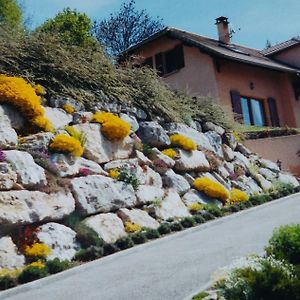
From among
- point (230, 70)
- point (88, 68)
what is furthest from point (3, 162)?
point (230, 70)

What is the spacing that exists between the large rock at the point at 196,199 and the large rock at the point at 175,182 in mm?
189

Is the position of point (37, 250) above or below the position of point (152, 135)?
below

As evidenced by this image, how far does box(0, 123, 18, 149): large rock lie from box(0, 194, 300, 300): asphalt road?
3783 millimetres

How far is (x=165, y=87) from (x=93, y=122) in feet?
16.3

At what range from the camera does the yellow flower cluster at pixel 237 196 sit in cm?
1535

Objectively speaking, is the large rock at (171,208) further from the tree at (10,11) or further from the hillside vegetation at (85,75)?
the tree at (10,11)

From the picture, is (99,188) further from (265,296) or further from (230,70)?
(230,70)

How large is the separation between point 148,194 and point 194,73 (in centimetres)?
1547

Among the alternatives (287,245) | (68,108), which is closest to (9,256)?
(287,245)

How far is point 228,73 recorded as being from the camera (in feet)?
89.7

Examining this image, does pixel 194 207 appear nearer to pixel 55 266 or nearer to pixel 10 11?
pixel 55 266

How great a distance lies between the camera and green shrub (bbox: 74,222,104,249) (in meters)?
10.4

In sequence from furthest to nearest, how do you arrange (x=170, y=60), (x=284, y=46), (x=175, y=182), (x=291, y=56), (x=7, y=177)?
(x=284, y=46) → (x=291, y=56) → (x=170, y=60) → (x=175, y=182) → (x=7, y=177)

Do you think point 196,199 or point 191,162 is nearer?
point 196,199
